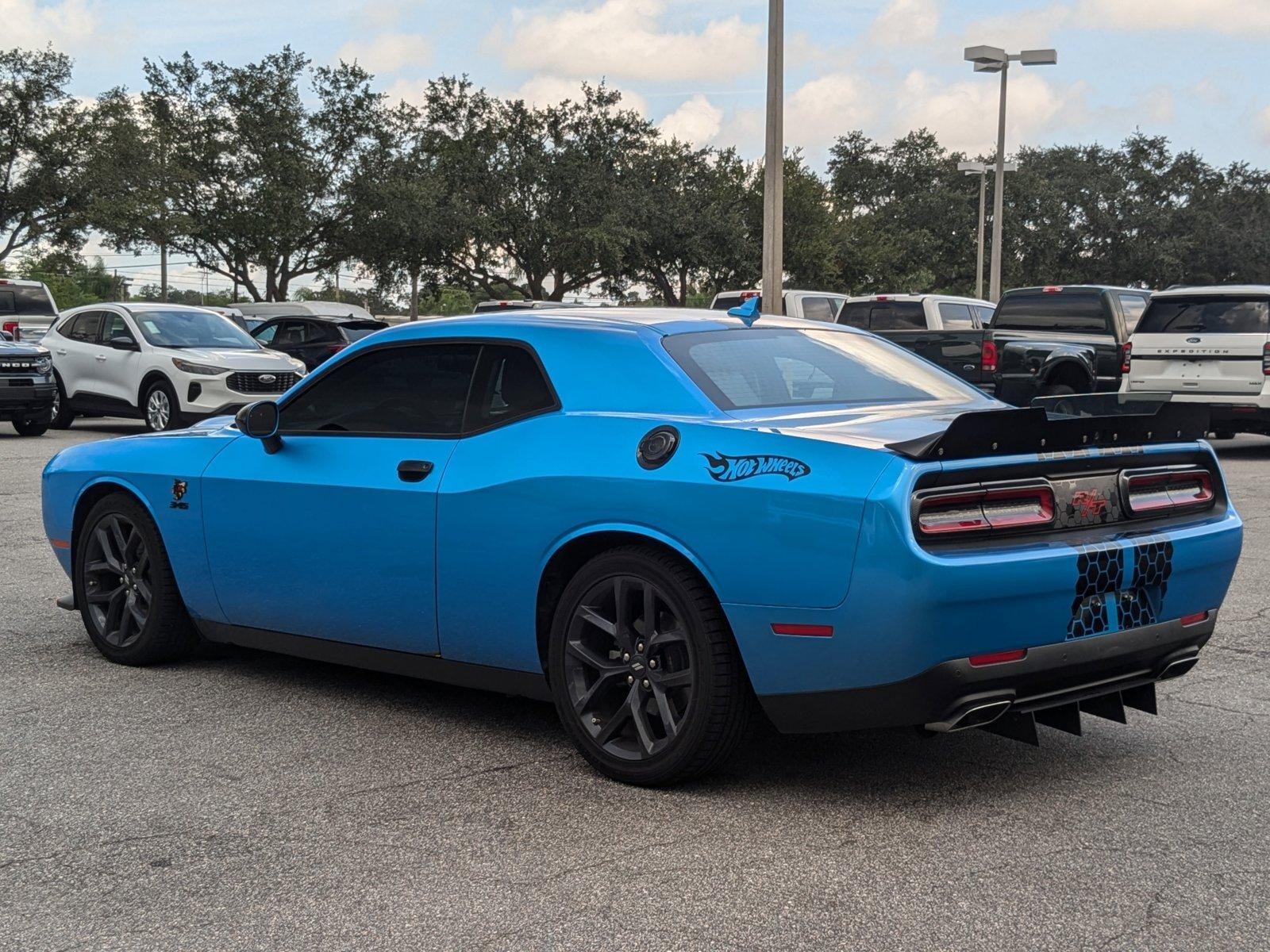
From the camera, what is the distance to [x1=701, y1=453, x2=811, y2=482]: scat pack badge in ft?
13.2

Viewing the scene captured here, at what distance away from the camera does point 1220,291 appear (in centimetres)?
1655

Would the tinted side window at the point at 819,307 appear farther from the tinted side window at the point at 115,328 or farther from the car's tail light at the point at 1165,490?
the car's tail light at the point at 1165,490

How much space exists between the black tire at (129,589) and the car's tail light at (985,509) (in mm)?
3312

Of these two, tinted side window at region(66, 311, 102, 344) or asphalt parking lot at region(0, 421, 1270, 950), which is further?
tinted side window at region(66, 311, 102, 344)

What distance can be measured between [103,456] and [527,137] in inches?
1782

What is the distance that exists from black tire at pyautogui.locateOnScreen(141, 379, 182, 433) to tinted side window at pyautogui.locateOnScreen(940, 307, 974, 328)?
1012 cm

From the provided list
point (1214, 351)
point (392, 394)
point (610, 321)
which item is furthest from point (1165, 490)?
point (1214, 351)

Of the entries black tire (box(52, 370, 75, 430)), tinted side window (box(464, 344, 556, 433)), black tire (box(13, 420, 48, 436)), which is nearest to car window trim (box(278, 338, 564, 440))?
tinted side window (box(464, 344, 556, 433))

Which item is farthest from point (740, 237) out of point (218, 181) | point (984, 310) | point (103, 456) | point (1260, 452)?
point (103, 456)

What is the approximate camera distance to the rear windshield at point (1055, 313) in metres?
18.9

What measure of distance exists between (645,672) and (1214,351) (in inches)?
546

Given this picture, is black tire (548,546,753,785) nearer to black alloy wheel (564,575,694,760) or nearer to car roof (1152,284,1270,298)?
black alloy wheel (564,575,694,760)

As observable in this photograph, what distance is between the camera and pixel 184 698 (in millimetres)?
5582

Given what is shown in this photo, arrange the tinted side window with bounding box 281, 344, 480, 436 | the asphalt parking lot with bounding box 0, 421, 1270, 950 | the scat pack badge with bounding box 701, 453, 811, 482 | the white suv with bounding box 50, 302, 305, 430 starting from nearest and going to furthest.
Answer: the asphalt parking lot with bounding box 0, 421, 1270, 950 < the scat pack badge with bounding box 701, 453, 811, 482 < the tinted side window with bounding box 281, 344, 480, 436 < the white suv with bounding box 50, 302, 305, 430
